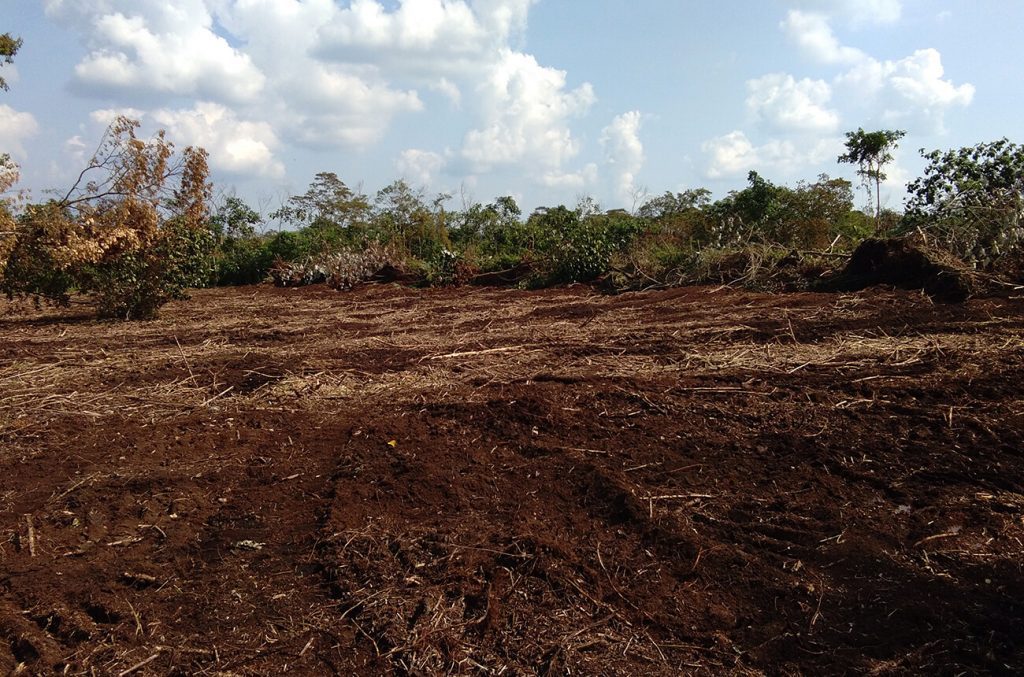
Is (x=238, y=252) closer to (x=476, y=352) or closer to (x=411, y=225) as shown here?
(x=411, y=225)

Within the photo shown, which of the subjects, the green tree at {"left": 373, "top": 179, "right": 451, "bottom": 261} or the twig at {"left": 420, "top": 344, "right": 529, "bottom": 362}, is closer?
the twig at {"left": 420, "top": 344, "right": 529, "bottom": 362}

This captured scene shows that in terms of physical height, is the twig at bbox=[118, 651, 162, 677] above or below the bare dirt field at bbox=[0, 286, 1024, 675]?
below

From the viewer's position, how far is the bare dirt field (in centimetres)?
250

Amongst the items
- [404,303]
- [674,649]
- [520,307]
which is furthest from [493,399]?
[404,303]

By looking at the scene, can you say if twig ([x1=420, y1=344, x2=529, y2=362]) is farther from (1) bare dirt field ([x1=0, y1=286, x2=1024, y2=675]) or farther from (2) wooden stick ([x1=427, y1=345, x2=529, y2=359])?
(1) bare dirt field ([x1=0, y1=286, x2=1024, y2=675])

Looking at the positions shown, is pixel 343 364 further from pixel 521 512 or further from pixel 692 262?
pixel 692 262

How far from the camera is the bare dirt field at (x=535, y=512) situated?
2504 mm

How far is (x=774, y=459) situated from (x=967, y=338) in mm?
3326

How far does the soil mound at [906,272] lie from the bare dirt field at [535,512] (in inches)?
70.9

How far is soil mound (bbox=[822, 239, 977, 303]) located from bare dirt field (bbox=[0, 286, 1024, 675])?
5.91 feet

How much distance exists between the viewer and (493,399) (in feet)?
16.9

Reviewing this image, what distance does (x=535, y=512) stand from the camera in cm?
342

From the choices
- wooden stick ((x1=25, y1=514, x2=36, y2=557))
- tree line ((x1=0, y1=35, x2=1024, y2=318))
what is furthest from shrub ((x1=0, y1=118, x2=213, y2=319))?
wooden stick ((x1=25, y1=514, x2=36, y2=557))

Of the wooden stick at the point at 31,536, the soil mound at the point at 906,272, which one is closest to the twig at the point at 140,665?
the wooden stick at the point at 31,536
